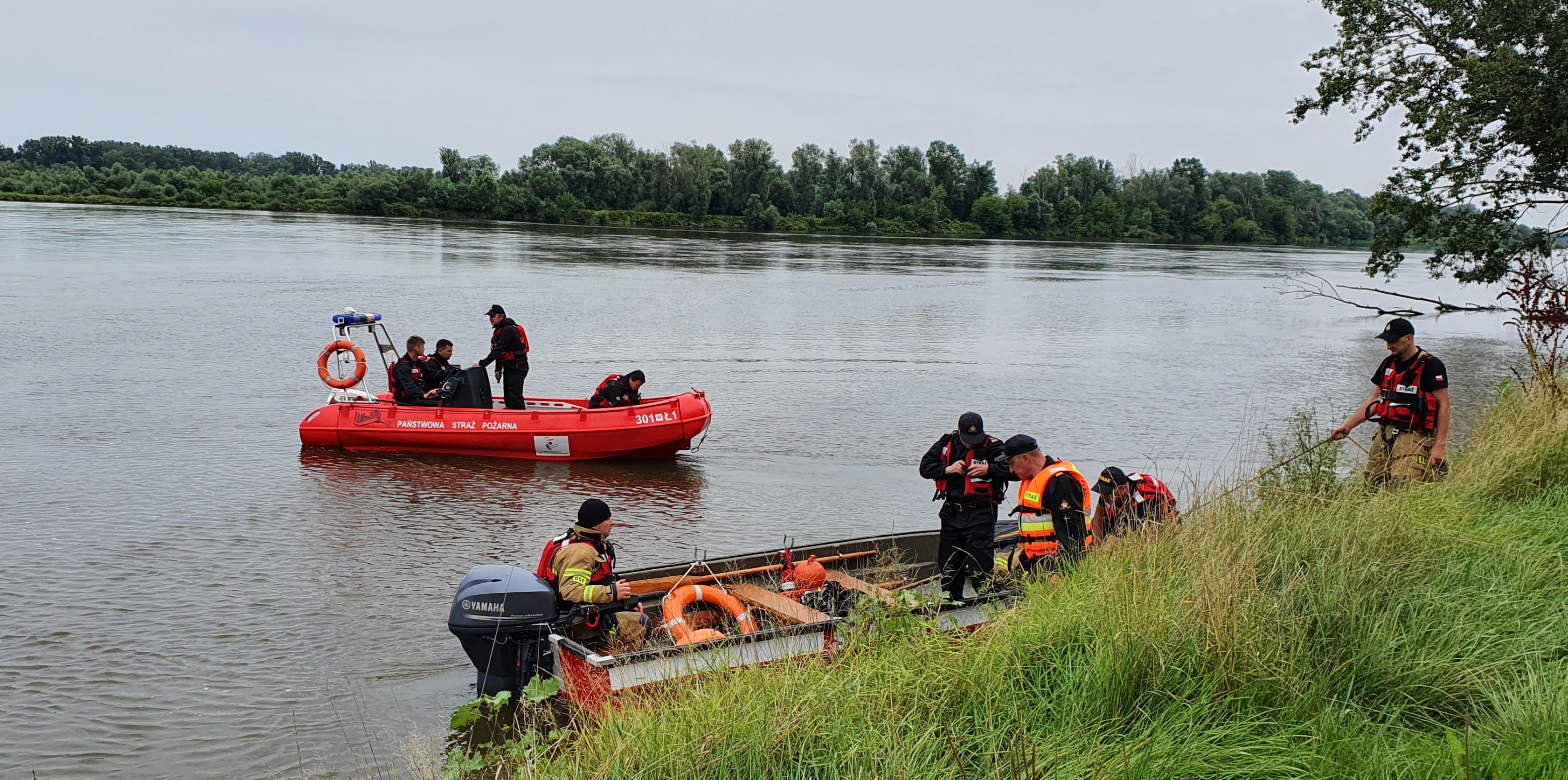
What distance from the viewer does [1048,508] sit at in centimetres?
664

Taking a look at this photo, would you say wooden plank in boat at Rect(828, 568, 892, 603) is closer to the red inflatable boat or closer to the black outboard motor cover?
the red inflatable boat

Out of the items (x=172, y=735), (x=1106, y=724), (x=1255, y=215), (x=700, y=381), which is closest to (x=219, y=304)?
(x=700, y=381)

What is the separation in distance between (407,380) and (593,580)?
28.1 feet

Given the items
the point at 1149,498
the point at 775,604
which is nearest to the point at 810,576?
the point at 775,604

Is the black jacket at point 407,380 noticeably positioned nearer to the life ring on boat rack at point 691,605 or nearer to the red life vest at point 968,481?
the life ring on boat rack at point 691,605

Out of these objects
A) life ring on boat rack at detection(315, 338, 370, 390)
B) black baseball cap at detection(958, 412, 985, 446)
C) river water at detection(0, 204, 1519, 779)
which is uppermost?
black baseball cap at detection(958, 412, 985, 446)

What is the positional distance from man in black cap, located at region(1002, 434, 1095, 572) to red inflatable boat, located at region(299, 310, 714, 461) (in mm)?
7878

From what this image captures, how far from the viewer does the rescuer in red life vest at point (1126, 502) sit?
6.50 metres

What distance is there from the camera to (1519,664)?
16.6 ft

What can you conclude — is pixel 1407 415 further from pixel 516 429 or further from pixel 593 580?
pixel 516 429

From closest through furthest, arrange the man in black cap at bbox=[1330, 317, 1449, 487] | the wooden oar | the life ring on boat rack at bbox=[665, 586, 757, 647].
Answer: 1. the life ring on boat rack at bbox=[665, 586, 757, 647]
2. the wooden oar
3. the man in black cap at bbox=[1330, 317, 1449, 487]

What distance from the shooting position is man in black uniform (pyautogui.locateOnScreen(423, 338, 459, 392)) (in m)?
14.4

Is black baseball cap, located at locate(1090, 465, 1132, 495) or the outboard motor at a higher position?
black baseball cap, located at locate(1090, 465, 1132, 495)

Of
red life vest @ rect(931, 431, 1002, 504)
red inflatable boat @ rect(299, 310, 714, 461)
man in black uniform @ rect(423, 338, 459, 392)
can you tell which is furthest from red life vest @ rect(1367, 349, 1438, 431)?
man in black uniform @ rect(423, 338, 459, 392)
